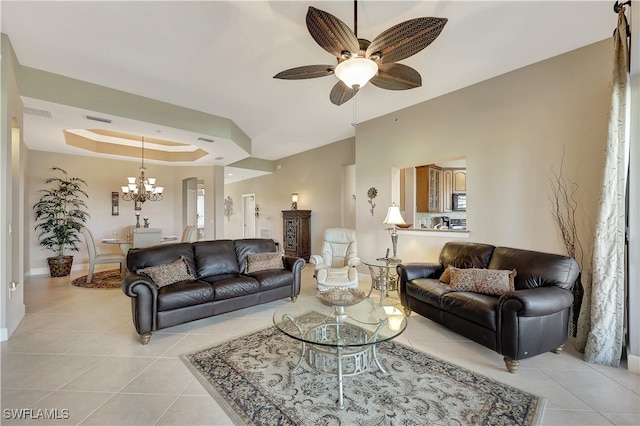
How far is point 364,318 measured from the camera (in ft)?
8.04

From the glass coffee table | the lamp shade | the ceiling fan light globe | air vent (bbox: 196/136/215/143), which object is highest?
air vent (bbox: 196/136/215/143)

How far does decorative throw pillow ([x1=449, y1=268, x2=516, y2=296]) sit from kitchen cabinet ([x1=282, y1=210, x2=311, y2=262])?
4.65 meters

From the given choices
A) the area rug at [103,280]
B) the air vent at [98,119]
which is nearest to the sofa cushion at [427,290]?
the air vent at [98,119]

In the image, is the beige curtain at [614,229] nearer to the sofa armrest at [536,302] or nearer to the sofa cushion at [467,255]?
the sofa armrest at [536,302]

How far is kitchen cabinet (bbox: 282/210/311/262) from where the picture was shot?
7.25 m

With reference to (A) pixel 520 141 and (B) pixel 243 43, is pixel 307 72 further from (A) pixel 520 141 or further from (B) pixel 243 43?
(A) pixel 520 141

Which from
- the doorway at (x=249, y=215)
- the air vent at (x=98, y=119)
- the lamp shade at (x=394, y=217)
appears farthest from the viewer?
the doorway at (x=249, y=215)

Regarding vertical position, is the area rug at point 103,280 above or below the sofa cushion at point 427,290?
below

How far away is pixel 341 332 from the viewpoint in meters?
2.29

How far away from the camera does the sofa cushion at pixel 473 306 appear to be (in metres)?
2.36

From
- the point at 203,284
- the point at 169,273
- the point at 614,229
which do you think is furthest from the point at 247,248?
the point at 614,229

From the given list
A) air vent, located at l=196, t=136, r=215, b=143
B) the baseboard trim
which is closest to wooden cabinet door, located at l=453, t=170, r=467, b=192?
air vent, located at l=196, t=136, r=215, b=143

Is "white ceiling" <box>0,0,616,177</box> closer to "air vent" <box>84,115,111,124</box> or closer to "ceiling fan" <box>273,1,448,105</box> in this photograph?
"air vent" <box>84,115,111,124</box>

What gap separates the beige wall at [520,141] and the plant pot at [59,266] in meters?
6.75
